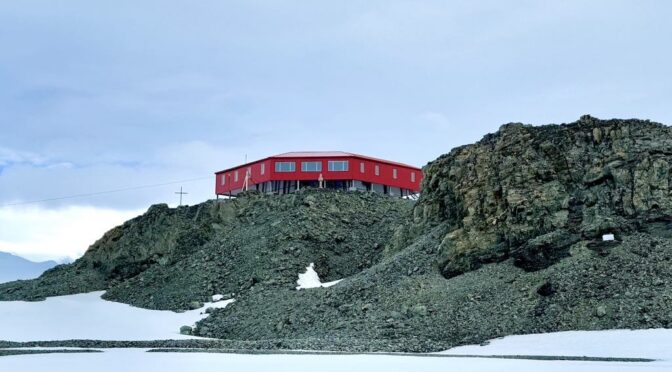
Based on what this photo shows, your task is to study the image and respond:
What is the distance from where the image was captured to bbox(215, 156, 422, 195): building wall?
7431 cm

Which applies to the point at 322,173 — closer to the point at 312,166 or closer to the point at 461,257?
the point at 312,166

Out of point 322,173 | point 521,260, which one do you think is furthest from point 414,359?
point 322,173

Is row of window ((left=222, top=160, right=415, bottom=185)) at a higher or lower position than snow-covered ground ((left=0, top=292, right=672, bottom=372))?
higher

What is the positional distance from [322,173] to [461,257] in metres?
35.3

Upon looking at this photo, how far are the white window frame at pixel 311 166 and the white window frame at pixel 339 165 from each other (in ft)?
4.30

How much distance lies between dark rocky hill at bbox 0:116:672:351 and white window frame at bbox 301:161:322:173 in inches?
460

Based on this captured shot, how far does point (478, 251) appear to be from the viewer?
41094 mm

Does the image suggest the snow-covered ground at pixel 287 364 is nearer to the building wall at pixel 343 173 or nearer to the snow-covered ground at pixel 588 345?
the snow-covered ground at pixel 588 345

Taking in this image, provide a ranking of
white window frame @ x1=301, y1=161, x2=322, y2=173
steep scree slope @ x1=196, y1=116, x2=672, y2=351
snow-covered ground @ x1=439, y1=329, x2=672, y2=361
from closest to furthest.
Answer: snow-covered ground @ x1=439, y1=329, x2=672, y2=361 → steep scree slope @ x1=196, y1=116, x2=672, y2=351 → white window frame @ x1=301, y1=161, x2=322, y2=173

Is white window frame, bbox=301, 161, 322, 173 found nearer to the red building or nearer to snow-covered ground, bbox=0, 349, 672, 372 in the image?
the red building

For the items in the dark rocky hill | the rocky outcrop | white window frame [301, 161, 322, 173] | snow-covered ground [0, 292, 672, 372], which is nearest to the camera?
snow-covered ground [0, 292, 672, 372]

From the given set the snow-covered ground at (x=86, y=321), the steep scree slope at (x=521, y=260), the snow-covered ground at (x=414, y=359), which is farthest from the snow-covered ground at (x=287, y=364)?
the snow-covered ground at (x=86, y=321)

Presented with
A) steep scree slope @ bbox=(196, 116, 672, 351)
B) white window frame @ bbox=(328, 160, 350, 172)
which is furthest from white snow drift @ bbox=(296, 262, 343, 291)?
white window frame @ bbox=(328, 160, 350, 172)

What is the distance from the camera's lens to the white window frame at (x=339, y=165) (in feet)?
244
